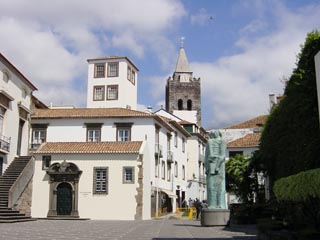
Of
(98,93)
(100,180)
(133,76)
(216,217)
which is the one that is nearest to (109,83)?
(98,93)

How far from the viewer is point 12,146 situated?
3347cm

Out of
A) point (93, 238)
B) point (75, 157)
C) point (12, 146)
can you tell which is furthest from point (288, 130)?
point (12, 146)

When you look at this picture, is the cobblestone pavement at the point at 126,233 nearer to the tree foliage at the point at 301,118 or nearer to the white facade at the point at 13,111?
the tree foliage at the point at 301,118

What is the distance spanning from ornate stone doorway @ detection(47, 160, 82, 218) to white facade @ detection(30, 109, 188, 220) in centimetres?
42

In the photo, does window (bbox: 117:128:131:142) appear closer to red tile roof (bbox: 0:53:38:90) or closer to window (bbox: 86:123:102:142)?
window (bbox: 86:123:102:142)

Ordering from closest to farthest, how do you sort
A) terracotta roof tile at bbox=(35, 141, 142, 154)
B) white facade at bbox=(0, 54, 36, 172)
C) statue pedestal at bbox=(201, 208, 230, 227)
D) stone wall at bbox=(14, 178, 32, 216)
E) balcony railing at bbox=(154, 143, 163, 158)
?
statue pedestal at bbox=(201, 208, 230, 227) → white facade at bbox=(0, 54, 36, 172) → stone wall at bbox=(14, 178, 32, 216) → terracotta roof tile at bbox=(35, 141, 142, 154) → balcony railing at bbox=(154, 143, 163, 158)

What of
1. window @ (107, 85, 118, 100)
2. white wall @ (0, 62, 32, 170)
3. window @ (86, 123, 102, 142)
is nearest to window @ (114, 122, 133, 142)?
window @ (86, 123, 102, 142)

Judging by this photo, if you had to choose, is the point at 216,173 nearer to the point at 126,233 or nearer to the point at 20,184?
the point at 126,233

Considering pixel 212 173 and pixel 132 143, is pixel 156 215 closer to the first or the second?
pixel 132 143

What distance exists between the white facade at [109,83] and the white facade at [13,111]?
15447 millimetres

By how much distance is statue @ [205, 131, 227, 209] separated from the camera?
21.2 m

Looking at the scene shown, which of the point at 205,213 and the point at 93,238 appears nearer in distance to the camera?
the point at 93,238

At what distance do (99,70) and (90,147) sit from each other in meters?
18.9

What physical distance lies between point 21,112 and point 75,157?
5.59m
